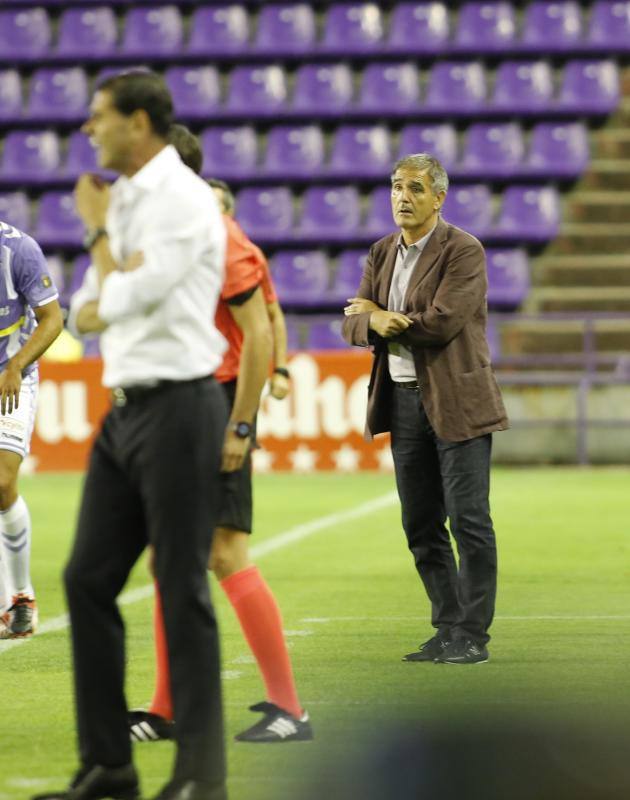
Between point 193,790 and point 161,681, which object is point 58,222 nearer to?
point 161,681

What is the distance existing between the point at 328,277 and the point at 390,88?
273 cm

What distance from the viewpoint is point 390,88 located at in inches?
789

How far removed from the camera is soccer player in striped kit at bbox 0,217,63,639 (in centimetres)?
680

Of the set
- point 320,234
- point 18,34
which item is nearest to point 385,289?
point 320,234

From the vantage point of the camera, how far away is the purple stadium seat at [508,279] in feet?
59.0

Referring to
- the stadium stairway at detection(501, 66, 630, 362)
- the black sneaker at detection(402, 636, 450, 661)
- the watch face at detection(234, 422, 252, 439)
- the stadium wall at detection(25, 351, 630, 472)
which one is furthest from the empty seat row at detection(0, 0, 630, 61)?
the watch face at detection(234, 422, 252, 439)

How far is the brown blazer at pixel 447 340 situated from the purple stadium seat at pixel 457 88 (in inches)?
538

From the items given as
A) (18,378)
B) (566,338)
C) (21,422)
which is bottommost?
(566,338)

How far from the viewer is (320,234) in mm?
19016

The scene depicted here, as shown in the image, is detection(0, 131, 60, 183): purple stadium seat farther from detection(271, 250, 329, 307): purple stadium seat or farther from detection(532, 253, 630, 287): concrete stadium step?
detection(532, 253, 630, 287): concrete stadium step

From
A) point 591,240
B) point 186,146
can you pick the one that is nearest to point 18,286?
point 186,146

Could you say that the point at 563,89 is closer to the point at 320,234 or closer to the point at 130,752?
the point at 320,234

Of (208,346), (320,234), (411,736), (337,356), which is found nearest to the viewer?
(208,346)

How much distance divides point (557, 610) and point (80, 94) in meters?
14.3
